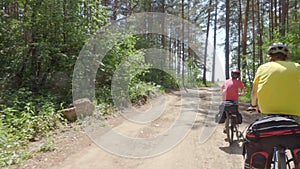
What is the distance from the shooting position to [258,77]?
8.53 feet

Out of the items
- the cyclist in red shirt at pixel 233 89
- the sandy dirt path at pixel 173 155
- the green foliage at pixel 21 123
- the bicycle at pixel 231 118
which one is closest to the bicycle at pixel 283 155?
the sandy dirt path at pixel 173 155

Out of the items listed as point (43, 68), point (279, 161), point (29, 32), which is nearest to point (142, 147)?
point (279, 161)

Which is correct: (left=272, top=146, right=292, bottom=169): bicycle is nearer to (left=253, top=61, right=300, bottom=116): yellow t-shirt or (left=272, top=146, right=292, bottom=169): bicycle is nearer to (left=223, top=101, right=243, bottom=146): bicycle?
(left=253, top=61, right=300, bottom=116): yellow t-shirt

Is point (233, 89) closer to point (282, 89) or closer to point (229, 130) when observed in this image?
point (229, 130)

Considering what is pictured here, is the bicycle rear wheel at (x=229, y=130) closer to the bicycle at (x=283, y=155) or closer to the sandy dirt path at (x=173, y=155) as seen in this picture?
the sandy dirt path at (x=173, y=155)

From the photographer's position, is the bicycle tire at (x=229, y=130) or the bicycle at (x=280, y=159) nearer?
the bicycle at (x=280, y=159)

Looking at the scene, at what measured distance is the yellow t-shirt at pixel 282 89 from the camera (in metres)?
2.36

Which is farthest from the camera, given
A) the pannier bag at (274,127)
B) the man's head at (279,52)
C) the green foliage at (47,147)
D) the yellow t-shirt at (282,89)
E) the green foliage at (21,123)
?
the green foliage at (47,147)

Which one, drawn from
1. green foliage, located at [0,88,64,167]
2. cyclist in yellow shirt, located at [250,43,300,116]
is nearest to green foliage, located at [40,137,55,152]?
green foliage, located at [0,88,64,167]

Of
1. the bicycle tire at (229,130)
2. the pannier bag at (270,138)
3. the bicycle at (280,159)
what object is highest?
the pannier bag at (270,138)

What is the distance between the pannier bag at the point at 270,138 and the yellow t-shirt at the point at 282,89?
0.11 meters

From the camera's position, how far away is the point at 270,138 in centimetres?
229

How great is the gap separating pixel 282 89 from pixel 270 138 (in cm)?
51

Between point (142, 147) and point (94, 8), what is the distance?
7639mm
